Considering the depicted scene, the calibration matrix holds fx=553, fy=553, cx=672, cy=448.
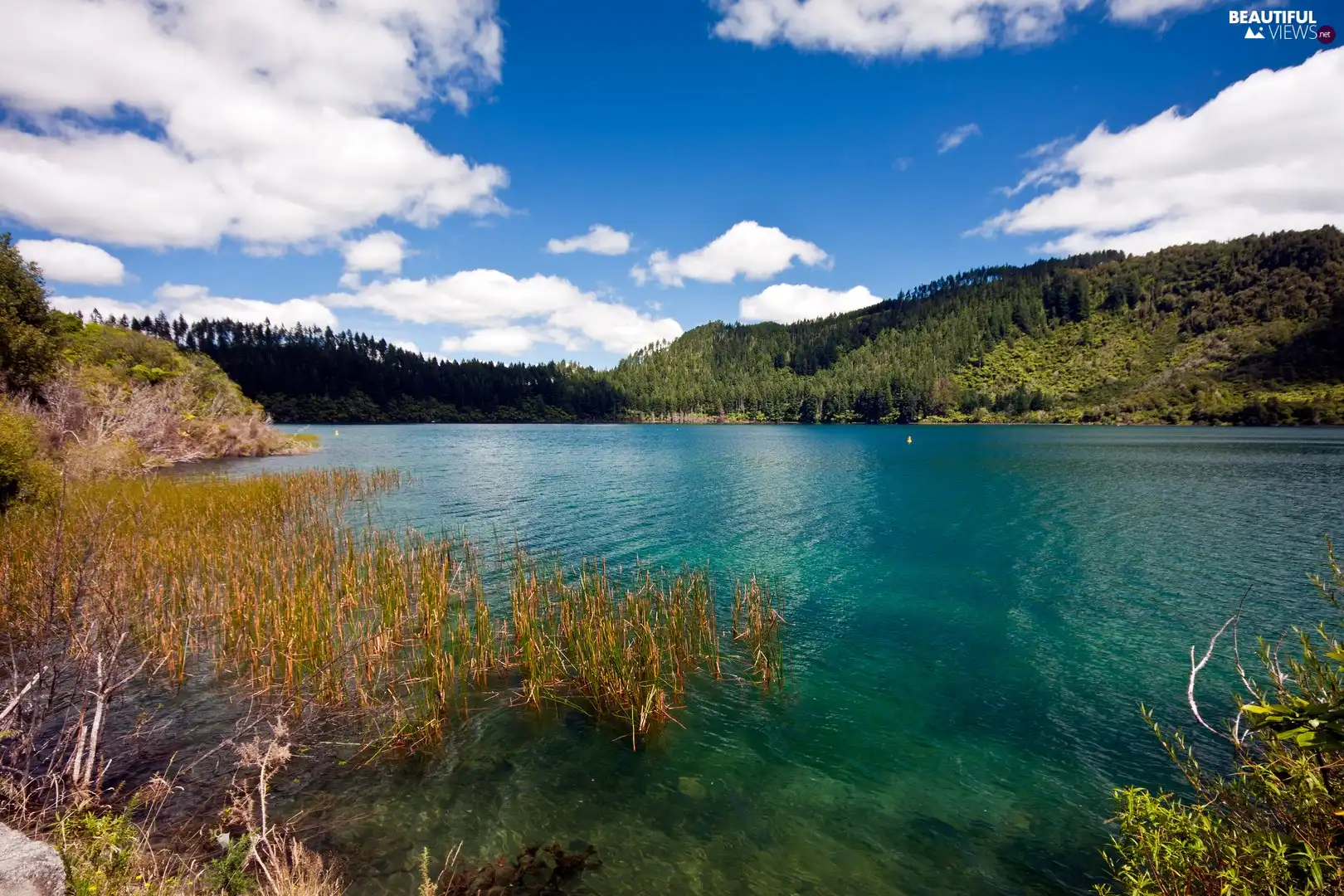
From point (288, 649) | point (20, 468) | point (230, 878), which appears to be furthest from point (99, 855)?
point (20, 468)

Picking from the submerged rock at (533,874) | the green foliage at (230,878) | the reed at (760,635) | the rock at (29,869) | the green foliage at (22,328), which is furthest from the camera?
the green foliage at (22,328)

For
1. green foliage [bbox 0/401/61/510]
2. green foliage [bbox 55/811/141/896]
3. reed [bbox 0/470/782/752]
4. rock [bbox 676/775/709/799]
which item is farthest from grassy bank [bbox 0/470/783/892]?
green foliage [bbox 0/401/61/510]

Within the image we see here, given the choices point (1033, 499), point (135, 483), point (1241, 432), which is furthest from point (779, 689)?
point (1241, 432)

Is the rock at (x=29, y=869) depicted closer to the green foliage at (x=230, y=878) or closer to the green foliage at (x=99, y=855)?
the green foliage at (x=99, y=855)

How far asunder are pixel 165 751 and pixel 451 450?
72.6 m

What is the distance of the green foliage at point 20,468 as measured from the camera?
61.3 feet

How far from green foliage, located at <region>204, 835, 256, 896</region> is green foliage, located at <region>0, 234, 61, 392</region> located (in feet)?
114

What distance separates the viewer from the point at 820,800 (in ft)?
29.6

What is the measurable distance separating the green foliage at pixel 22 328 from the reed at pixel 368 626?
51.8ft

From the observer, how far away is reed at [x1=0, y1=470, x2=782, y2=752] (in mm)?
10875

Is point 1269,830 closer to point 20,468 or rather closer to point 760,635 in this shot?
point 760,635

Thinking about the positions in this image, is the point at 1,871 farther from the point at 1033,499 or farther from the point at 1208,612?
the point at 1033,499

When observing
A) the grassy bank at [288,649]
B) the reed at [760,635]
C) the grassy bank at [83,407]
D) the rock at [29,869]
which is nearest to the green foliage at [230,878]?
the grassy bank at [288,649]

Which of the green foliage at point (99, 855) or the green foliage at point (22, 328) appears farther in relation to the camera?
the green foliage at point (22, 328)
